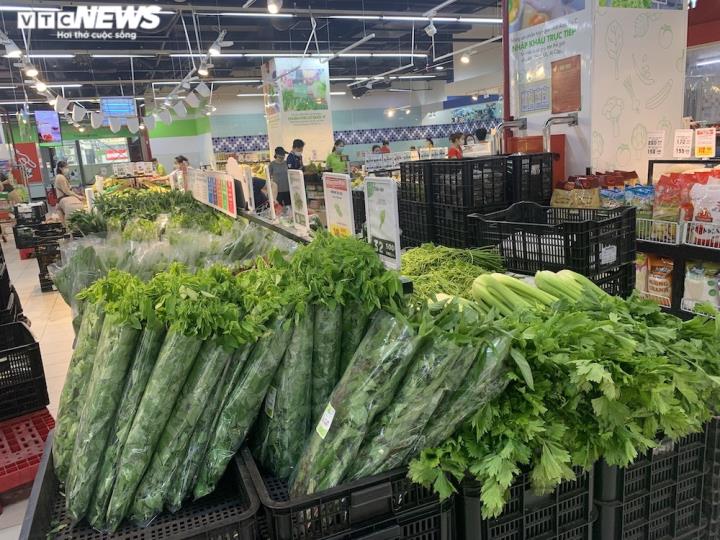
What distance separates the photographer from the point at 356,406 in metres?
1.19

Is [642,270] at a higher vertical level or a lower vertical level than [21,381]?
higher

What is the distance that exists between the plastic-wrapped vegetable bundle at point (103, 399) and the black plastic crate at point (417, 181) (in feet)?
7.89

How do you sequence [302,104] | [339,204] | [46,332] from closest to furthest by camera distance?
[339,204]
[46,332]
[302,104]

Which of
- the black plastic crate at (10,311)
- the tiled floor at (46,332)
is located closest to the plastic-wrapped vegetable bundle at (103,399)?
the tiled floor at (46,332)

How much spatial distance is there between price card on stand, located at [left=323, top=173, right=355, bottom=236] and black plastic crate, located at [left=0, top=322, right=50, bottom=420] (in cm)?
215

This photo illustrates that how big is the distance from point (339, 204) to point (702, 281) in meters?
2.80

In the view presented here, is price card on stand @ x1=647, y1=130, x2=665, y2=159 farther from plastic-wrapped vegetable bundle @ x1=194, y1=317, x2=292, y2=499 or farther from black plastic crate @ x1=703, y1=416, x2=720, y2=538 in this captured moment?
plastic-wrapped vegetable bundle @ x1=194, y1=317, x2=292, y2=499

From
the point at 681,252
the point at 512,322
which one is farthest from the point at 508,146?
the point at 512,322

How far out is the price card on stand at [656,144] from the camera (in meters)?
4.92

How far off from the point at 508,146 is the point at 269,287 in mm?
4830

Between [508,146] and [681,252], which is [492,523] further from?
[508,146]

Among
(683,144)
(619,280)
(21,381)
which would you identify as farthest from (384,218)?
(683,144)

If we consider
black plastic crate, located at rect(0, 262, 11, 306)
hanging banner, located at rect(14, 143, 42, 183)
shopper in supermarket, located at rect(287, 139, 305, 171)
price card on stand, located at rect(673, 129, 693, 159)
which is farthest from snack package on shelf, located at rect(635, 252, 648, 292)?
hanging banner, located at rect(14, 143, 42, 183)

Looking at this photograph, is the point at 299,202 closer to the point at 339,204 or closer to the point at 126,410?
the point at 339,204
